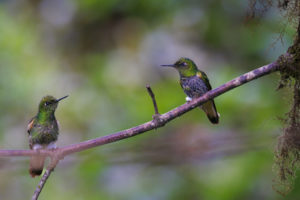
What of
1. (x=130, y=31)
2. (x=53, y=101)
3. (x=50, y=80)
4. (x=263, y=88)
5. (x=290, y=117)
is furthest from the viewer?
(x=130, y=31)

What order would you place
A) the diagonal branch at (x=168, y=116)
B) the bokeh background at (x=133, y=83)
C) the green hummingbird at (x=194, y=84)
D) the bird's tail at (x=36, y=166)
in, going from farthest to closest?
the bokeh background at (x=133, y=83) → the green hummingbird at (x=194, y=84) → the bird's tail at (x=36, y=166) → the diagonal branch at (x=168, y=116)

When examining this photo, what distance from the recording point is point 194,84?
4086 mm

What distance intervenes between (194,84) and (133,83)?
2.23 m

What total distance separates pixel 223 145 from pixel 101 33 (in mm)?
5230

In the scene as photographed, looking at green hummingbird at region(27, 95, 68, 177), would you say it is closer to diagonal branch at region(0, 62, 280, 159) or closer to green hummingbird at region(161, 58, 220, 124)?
green hummingbird at region(161, 58, 220, 124)

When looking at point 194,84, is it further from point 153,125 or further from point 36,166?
point 153,125

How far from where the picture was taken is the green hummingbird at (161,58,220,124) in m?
4.04

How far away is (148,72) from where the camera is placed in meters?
6.67

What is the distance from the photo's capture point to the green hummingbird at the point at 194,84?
13.3 feet

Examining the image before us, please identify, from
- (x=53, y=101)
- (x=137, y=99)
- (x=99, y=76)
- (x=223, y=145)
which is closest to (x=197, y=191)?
(x=137, y=99)

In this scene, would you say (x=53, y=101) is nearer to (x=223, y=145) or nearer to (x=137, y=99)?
(x=137, y=99)

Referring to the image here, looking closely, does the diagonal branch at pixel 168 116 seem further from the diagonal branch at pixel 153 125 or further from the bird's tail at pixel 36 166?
the bird's tail at pixel 36 166

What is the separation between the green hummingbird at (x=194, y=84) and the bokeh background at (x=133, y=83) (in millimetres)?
198

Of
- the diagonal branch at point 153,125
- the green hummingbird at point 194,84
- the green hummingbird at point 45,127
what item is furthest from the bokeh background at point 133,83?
the diagonal branch at point 153,125
